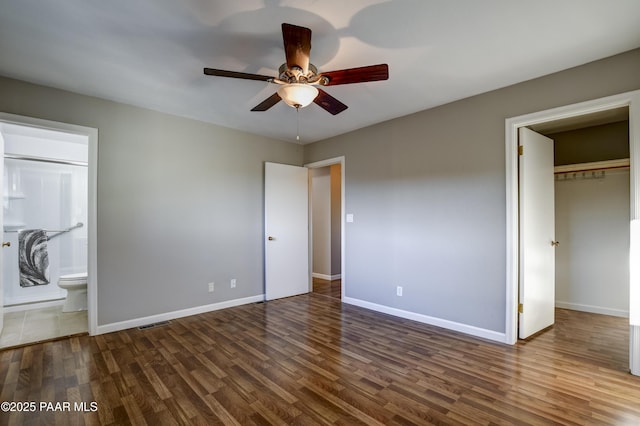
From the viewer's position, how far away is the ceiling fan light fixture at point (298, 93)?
2.02 m

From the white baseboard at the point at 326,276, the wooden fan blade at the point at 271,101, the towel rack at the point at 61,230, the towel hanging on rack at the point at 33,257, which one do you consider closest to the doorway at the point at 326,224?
the white baseboard at the point at 326,276

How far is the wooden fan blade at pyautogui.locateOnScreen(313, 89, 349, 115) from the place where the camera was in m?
2.23

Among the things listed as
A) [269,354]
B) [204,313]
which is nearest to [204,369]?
[269,354]

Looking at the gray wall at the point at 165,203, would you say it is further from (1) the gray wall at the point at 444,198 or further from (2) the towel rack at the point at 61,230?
(2) the towel rack at the point at 61,230

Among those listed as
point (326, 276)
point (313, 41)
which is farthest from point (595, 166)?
point (326, 276)

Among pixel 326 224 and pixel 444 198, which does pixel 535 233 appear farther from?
pixel 326 224

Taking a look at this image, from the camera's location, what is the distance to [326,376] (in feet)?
7.57

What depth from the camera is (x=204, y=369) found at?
243cm

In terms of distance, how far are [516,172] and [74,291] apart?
5457mm

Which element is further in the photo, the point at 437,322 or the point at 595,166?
the point at 595,166

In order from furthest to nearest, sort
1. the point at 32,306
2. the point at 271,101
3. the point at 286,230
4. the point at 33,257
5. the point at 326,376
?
the point at 286,230 → the point at 33,257 → the point at 32,306 → the point at 271,101 → the point at 326,376

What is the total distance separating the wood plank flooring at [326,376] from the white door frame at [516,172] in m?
0.26

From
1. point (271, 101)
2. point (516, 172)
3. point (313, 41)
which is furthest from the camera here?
point (516, 172)

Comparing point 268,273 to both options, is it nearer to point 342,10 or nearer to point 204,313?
point 204,313
